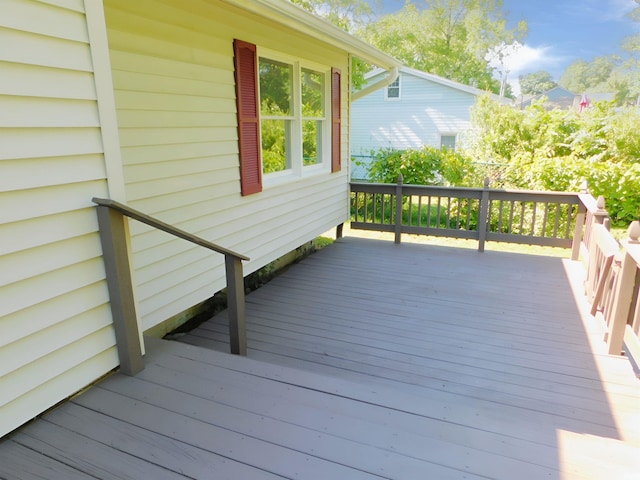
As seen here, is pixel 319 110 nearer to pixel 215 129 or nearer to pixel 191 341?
pixel 215 129

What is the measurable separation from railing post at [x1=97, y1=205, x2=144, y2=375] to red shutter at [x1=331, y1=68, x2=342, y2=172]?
160 inches

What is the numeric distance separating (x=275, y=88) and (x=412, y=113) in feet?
39.9

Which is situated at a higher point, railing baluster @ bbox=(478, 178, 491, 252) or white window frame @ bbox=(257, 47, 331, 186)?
white window frame @ bbox=(257, 47, 331, 186)

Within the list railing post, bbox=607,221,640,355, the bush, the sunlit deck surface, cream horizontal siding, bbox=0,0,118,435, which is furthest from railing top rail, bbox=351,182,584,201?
cream horizontal siding, bbox=0,0,118,435

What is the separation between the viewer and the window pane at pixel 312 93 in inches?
198

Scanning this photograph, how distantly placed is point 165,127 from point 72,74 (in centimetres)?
117

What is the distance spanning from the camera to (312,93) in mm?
5219

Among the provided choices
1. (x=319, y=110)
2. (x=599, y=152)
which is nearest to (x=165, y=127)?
(x=319, y=110)

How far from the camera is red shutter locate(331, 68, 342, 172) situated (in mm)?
5555

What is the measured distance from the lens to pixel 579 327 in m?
3.56

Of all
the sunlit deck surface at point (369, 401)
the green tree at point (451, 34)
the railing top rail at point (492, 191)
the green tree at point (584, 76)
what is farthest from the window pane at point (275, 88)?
the green tree at point (584, 76)

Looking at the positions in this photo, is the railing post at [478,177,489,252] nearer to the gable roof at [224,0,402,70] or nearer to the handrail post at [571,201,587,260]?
the handrail post at [571,201,587,260]

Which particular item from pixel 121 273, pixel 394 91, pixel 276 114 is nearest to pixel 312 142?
pixel 276 114

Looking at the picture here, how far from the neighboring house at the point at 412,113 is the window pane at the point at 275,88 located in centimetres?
984
